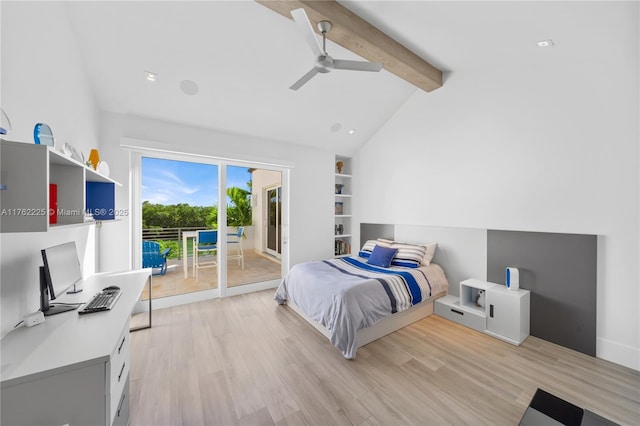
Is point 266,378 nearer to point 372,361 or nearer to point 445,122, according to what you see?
point 372,361

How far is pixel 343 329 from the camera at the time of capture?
7.66ft

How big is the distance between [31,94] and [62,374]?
1.66 m

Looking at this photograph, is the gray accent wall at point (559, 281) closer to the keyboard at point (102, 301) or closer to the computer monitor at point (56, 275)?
the keyboard at point (102, 301)

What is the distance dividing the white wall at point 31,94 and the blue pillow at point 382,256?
332cm

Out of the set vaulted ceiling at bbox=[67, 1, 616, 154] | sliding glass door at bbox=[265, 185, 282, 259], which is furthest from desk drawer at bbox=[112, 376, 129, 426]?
sliding glass door at bbox=[265, 185, 282, 259]

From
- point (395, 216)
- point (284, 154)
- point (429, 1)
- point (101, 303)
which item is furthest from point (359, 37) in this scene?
point (101, 303)

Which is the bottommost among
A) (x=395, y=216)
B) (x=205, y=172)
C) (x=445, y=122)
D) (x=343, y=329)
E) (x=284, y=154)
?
(x=343, y=329)

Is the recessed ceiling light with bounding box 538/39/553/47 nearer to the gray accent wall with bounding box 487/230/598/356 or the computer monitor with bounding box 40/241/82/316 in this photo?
the gray accent wall with bounding box 487/230/598/356

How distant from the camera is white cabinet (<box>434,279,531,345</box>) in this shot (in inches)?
103

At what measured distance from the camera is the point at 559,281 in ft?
8.46

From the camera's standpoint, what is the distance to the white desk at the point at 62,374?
0.98m

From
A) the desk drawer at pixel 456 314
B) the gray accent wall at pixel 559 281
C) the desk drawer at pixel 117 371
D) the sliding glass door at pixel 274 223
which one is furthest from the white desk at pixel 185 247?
the gray accent wall at pixel 559 281

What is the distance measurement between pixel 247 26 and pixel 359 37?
1.09 m

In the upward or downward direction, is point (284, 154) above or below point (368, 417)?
above
